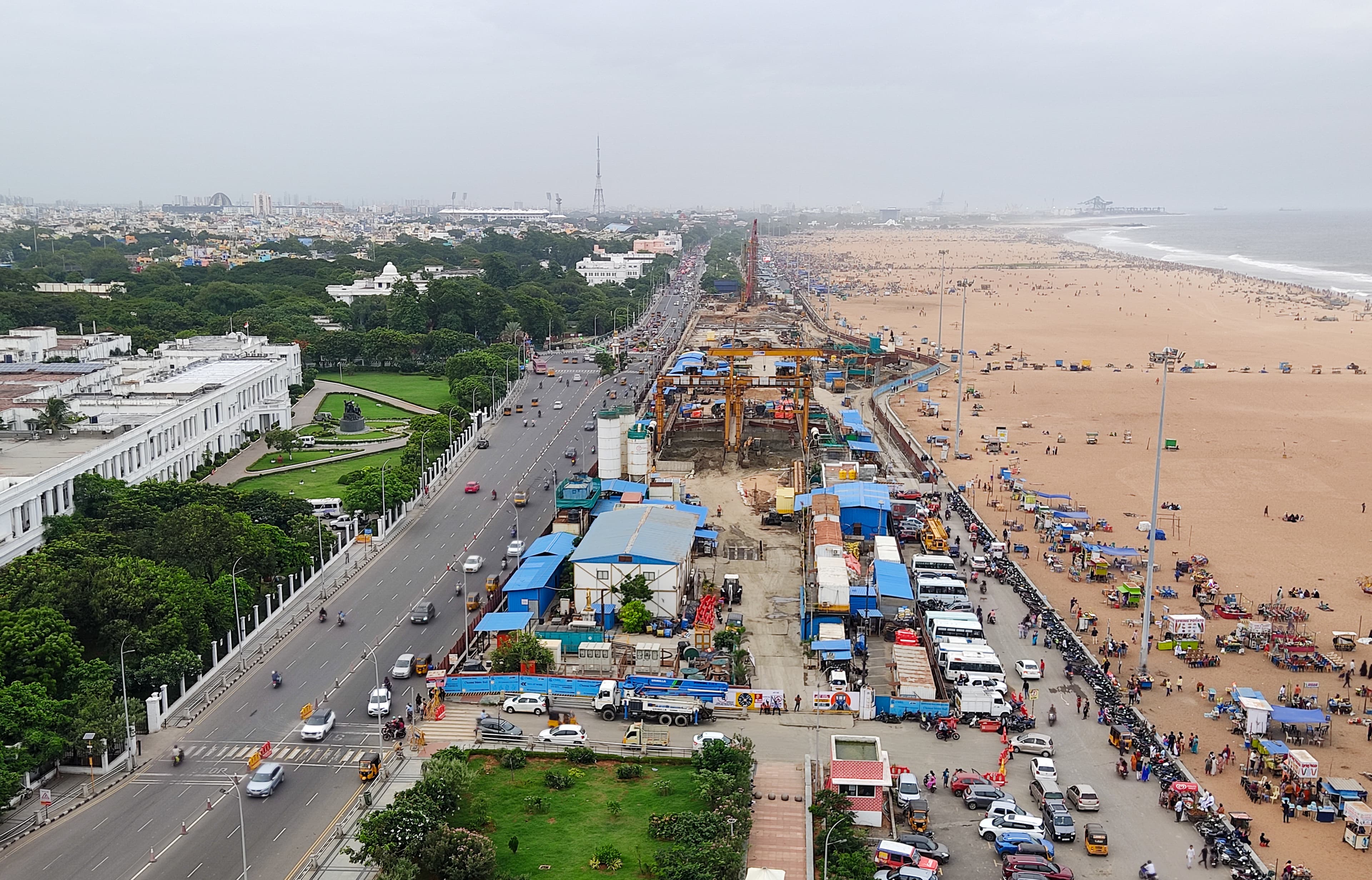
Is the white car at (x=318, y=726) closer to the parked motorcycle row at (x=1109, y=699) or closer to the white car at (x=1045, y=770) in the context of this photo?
the white car at (x=1045, y=770)

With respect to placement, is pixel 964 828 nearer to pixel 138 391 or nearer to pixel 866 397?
pixel 138 391

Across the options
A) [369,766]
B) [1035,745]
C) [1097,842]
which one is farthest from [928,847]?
[369,766]

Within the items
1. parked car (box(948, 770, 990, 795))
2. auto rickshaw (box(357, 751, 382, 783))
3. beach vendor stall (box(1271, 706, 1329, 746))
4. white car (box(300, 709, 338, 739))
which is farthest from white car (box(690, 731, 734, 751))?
beach vendor stall (box(1271, 706, 1329, 746))

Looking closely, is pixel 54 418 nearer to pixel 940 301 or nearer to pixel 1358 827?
pixel 1358 827

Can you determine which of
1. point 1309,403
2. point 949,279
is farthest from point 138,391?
point 949,279

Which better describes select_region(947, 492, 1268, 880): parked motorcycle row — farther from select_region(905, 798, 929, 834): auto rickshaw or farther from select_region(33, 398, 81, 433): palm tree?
select_region(33, 398, 81, 433): palm tree

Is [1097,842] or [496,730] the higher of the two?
[496,730]

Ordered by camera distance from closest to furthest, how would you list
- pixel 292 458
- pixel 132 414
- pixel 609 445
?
1. pixel 609 445
2. pixel 132 414
3. pixel 292 458
